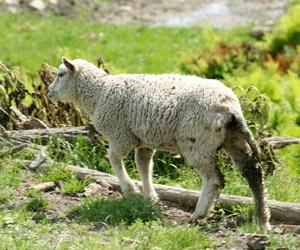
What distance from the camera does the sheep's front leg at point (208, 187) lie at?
31.2 feet

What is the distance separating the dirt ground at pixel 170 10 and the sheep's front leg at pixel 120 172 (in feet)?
43.0

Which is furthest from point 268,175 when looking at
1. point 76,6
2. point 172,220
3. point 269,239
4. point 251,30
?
point 76,6

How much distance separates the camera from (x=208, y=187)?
956 centimetres

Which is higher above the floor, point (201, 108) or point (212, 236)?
point (201, 108)

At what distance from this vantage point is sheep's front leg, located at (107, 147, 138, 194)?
33.4 feet

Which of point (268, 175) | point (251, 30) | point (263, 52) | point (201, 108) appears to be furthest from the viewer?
point (251, 30)

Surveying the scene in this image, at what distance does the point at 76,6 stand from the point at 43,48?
14.3 feet

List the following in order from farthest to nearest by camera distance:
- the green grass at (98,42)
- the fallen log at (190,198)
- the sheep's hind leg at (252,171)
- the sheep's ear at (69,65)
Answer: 1. the green grass at (98,42)
2. the sheep's ear at (69,65)
3. the fallen log at (190,198)
4. the sheep's hind leg at (252,171)

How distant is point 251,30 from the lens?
73.1 feet

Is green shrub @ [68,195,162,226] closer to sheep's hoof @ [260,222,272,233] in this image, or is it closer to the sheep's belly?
the sheep's belly

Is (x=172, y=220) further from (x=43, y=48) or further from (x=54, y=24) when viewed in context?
(x=54, y=24)

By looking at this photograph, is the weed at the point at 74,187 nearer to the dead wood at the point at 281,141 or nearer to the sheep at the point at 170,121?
the sheep at the point at 170,121

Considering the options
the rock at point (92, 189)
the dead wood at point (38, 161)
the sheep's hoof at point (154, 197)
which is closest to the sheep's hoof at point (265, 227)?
the sheep's hoof at point (154, 197)

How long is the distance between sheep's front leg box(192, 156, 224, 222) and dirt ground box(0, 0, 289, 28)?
13718 millimetres
